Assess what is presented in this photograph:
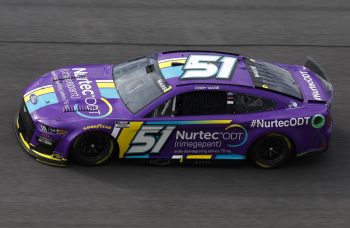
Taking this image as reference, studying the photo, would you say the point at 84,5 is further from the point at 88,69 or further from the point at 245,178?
the point at 245,178

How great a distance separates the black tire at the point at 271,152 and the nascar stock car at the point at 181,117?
0.01 meters

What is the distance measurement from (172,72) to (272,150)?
1.79 metres

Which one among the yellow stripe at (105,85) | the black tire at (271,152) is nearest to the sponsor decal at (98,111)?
the yellow stripe at (105,85)

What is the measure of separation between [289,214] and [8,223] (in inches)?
136

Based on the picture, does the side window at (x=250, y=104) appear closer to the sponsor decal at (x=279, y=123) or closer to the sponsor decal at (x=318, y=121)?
the sponsor decal at (x=279, y=123)

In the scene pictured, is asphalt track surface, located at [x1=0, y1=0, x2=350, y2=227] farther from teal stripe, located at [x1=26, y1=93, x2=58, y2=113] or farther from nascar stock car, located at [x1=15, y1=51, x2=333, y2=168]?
teal stripe, located at [x1=26, y1=93, x2=58, y2=113]

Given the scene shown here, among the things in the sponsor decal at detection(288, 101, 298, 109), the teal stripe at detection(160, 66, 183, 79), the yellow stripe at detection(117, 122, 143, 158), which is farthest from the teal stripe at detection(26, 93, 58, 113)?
the sponsor decal at detection(288, 101, 298, 109)

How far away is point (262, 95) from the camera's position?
929 centimetres

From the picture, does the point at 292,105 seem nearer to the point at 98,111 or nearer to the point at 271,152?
the point at 271,152

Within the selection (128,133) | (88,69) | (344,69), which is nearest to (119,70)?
(88,69)

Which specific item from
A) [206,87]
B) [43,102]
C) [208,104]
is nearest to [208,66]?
[206,87]

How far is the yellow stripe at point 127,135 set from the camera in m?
8.98

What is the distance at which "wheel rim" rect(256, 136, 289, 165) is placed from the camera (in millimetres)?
9406

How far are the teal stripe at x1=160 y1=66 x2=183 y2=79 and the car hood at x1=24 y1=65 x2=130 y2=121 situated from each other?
2.41 ft
